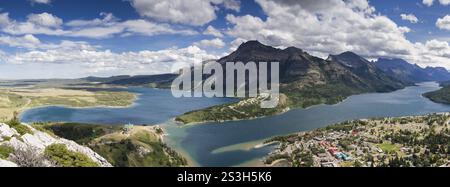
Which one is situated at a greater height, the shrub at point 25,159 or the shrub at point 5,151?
the shrub at point 5,151

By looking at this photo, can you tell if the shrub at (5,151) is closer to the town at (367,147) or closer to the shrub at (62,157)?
the shrub at (62,157)

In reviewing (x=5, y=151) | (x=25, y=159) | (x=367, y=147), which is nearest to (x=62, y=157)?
(x=5, y=151)

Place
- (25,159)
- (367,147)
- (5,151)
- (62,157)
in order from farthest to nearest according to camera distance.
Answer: (367,147) → (62,157) → (5,151) → (25,159)

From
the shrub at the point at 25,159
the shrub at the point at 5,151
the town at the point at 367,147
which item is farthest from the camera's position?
the town at the point at 367,147

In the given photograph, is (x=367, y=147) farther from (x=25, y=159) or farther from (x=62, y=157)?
(x=25, y=159)

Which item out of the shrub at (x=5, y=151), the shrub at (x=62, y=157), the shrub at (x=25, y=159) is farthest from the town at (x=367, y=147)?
the shrub at (x=5, y=151)

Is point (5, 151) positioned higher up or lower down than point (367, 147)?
higher up

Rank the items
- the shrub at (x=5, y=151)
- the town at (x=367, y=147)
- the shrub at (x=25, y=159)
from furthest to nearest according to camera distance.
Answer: the town at (x=367, y=147)
the shrub at (x=5, y=151)
the shrub at (x=25, y=159)

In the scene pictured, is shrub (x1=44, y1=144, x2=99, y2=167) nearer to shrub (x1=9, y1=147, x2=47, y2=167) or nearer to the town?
shrub (x1=9, y1=147, x2=47, y2=167)

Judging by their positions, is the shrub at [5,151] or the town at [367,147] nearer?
the shrub at [5,151]
